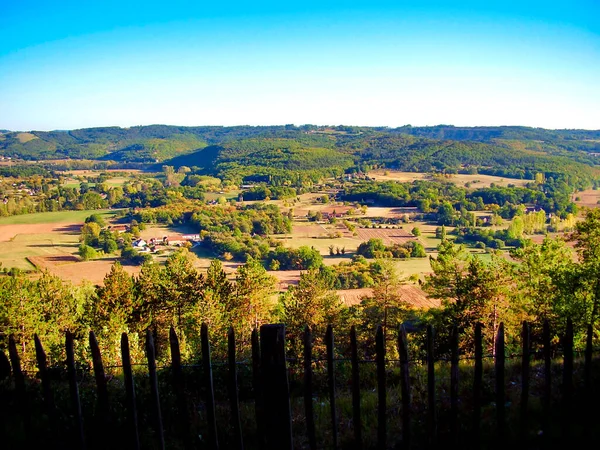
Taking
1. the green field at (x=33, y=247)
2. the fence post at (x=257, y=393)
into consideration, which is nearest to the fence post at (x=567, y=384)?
the fence post at (x=257, y=393)

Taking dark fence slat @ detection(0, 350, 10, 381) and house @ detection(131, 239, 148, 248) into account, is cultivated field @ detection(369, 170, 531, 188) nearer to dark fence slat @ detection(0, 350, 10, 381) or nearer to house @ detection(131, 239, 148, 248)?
house @ detection(131, 239, 148, 248)

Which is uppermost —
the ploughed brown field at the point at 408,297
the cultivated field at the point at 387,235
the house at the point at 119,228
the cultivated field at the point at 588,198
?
the cultivated field at the point at 588,198

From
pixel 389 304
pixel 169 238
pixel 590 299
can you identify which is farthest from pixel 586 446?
pixel 169 238

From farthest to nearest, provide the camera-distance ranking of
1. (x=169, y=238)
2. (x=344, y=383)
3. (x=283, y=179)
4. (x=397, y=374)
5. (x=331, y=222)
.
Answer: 1. (x=283, y=179)
2. (x=331, y=222)
3. (x=169, y=238)
4. (x=344, y=383)
5. (x=397, y=374)

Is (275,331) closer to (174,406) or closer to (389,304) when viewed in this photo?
(174,406)

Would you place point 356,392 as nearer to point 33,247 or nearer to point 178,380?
point 178,380

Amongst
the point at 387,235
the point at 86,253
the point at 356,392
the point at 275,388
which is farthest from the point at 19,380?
the point at 387,235

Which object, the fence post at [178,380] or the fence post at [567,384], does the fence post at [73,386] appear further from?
the fence post at [567,384]
